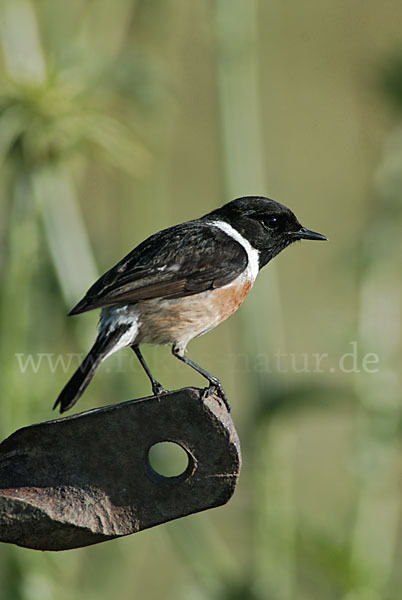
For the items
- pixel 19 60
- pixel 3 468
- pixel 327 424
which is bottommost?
pixel 327 424

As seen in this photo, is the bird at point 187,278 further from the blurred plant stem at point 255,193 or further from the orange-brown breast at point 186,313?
the blurred plant stem at point 255,193

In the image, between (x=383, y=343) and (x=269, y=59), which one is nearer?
(x=383, y=343)

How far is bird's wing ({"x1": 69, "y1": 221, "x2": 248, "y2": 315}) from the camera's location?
7.74ft

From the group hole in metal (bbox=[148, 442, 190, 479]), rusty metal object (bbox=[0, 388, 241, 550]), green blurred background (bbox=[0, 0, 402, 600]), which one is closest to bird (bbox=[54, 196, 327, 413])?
rusty metal object (bbox=[0, 388, 241, 550])

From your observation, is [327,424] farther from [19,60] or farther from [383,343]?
[19,60]

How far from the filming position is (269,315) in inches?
150

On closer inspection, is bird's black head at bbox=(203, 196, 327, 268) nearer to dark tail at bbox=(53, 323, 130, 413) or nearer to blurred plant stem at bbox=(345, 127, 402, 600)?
dark tail at bbox=(53, 323, 130, 413)

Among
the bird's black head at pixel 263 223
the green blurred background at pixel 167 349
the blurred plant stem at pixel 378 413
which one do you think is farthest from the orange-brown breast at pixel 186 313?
the blurred plant stem at pixel 378 413

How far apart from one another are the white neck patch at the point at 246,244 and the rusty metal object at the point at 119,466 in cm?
124

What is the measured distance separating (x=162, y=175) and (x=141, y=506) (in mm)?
2903

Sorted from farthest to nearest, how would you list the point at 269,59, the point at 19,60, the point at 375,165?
the point at 269,59 < the point at 375,165 < the point at 19,60

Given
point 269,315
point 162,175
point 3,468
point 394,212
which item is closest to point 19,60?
point 162,175

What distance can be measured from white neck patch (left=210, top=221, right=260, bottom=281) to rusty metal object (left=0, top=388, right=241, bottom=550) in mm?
1237

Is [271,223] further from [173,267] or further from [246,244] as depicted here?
[173,267]
